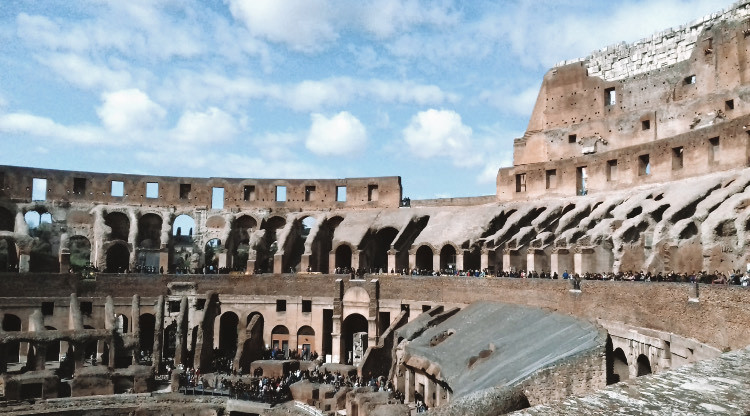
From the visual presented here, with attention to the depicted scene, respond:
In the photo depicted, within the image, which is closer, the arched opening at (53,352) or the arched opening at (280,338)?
the arched opening at (53,352)

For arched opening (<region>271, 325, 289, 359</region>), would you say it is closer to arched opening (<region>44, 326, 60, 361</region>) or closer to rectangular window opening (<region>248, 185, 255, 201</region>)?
rectangular window opening (<region>248, 185, 255, 201</region>)

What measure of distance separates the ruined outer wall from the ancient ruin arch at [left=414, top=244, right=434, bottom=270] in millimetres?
4879

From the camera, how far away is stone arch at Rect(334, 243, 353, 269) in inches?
1723

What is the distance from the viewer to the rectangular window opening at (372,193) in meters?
45.1

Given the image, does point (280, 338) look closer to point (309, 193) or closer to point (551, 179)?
point (309, 193)

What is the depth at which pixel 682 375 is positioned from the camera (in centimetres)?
677

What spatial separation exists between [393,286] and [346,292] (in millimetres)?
3122

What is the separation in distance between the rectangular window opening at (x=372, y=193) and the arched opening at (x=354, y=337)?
916 cm

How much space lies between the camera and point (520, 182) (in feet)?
134

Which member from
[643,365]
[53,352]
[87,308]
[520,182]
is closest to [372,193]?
[520,182]

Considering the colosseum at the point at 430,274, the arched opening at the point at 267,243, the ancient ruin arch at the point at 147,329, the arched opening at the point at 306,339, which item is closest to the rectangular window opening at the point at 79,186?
the colosseum at the point at 430,274

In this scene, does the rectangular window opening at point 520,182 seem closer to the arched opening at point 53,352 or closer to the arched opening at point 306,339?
the arched opening at point 306,339

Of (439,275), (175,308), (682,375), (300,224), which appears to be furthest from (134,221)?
(682,375)

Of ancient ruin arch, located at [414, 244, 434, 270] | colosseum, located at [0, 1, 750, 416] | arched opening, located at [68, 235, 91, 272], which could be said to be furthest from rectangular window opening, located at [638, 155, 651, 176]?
arched opening, located at [68, 235, 91, 272]
